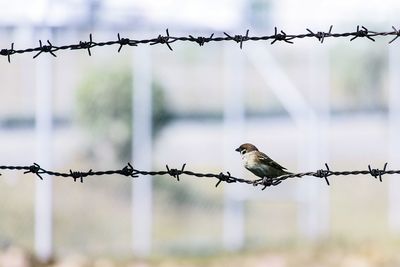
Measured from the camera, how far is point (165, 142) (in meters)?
12.4

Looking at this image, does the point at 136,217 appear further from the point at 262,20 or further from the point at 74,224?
the point at 262,20

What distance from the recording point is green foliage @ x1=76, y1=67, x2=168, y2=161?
12164 millimetres

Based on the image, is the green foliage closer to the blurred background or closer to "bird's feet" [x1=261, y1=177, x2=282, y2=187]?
the blurred background

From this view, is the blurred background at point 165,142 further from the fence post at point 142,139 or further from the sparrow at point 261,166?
the sparrow at point 261,166

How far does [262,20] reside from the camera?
12.8 m

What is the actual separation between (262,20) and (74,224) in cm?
341

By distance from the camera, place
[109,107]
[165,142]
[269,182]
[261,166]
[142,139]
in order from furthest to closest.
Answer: [165,142]
[109,107]
[142,139]
[261,166]
[269,182]

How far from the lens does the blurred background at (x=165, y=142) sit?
11492mm

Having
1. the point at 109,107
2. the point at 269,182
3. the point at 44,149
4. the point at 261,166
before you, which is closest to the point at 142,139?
the point at 109,107

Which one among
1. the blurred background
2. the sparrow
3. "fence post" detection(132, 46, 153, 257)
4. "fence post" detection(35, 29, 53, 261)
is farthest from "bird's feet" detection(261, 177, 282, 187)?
"fence post" detection(132, 46, 153, 257)

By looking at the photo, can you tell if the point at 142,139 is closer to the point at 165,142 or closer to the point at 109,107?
the point at 165,142

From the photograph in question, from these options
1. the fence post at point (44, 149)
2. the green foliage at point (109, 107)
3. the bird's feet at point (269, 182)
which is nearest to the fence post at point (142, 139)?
the green foliage at point (109, 107)

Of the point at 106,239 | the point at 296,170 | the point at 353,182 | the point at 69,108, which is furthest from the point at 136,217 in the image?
the point at 353,182

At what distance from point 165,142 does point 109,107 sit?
0.80 m
